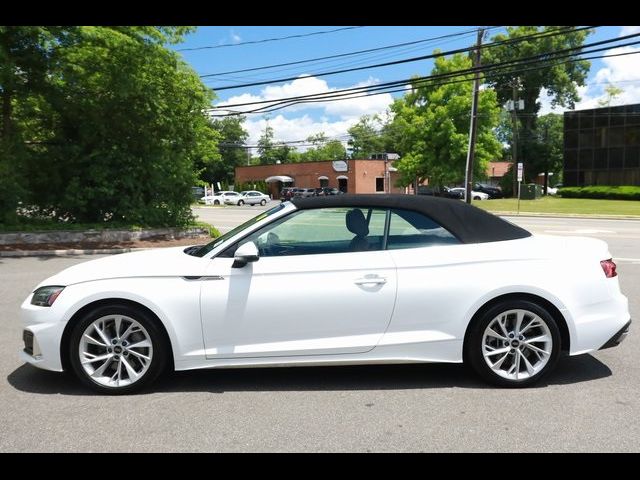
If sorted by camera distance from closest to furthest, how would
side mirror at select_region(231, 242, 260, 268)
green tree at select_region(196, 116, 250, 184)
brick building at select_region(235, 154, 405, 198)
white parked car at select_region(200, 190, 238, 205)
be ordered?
side mirror at select_region(231, 242, 260, 268), white parked car at select_region(200, 190, 238, 205), brick building at select_region(235, 154, 405, 198), green tree at select_region(196, 116, 250, 184)

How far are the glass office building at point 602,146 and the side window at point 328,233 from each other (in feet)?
161

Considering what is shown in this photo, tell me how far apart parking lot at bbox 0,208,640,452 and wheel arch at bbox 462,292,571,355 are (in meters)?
0.37

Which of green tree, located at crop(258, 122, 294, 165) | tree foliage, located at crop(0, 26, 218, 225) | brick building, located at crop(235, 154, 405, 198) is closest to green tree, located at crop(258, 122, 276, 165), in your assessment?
green tree, located at crop(258, 122, 294, 165)

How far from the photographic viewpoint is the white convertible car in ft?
13.6

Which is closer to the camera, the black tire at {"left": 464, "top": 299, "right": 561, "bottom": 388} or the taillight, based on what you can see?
the black tire at {"left": 464, "top": 299, "right": 561, "bottom": 388}

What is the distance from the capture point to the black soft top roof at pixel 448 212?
176 inches

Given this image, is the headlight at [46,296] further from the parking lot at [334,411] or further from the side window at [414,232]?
the side window at [414,232]

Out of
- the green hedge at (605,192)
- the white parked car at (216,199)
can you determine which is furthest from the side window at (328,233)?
the white parked car at (216,199)

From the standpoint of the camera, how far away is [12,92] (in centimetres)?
1528

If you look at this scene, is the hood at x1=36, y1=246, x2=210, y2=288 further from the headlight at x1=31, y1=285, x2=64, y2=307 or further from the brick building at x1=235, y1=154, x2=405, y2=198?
the brick building at x1=235, y1=154, x2=405, y2=198

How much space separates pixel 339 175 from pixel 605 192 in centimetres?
2716

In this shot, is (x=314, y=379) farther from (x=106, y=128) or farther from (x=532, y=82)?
(x=532, y=82)

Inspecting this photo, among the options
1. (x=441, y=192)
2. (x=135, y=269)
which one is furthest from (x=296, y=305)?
(x=441, y=192)

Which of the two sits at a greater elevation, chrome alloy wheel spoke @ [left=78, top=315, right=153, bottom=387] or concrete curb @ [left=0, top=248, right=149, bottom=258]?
chrome alloy wheel spoke @ [left=78, top=315, right=153, bottom=387]
